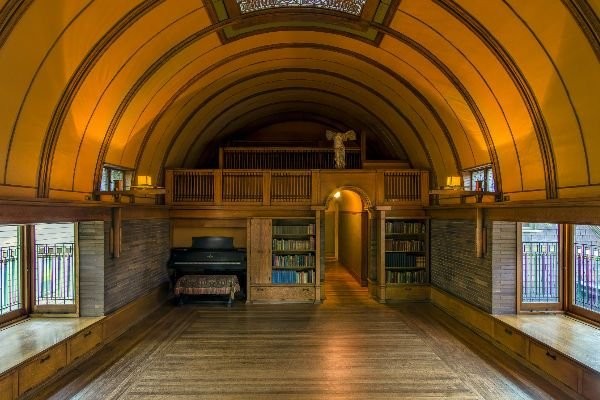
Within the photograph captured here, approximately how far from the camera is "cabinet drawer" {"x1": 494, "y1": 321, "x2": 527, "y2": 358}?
19.0 feet

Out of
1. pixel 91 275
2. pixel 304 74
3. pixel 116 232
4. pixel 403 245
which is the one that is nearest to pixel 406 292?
pixel 403 245

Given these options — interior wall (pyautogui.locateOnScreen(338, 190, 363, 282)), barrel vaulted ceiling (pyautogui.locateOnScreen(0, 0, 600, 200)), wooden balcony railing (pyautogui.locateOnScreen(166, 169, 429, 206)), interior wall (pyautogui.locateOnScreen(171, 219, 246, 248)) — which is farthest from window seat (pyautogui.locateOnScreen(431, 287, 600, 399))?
interior wall (pyautogui.locateOnScreen(171, 219, 246, 248))

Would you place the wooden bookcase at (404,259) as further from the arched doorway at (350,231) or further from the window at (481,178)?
the window at (481,178)

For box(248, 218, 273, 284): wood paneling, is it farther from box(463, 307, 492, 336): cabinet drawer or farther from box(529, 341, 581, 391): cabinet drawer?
box(529, 341, 581, 391): cabinet drawer

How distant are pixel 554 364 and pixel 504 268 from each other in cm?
180

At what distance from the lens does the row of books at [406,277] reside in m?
9.60

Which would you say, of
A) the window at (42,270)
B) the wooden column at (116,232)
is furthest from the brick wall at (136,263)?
the window at (42,270)

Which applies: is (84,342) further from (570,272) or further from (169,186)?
(570,272)

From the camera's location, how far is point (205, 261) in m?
9.38

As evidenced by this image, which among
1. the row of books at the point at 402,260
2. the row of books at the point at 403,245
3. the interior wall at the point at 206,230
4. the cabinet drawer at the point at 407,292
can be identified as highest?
the interior wall at the point at 206,230

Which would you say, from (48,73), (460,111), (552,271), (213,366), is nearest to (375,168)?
(460,111)

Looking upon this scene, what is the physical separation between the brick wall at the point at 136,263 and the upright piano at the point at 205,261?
260 millimetres

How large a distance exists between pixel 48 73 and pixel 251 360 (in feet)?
14.6

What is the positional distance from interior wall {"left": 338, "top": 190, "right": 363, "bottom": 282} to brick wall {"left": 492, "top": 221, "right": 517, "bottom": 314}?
4.84 m
